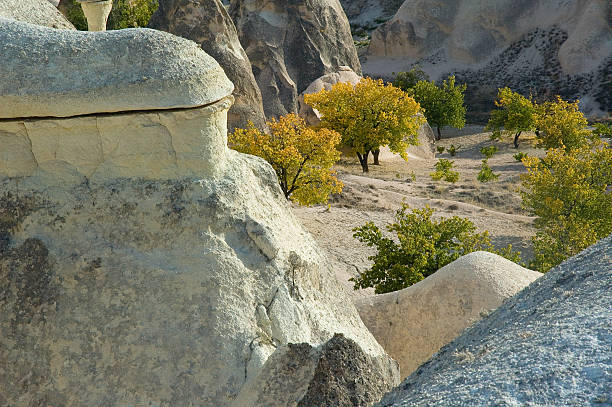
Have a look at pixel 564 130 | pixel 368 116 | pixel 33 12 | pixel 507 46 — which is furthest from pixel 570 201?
pixel 507 46

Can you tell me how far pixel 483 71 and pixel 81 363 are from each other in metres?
41.2

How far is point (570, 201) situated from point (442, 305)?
11356 mm

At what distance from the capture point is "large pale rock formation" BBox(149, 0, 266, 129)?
24688 mm

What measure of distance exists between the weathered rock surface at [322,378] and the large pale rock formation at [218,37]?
19.8 meters

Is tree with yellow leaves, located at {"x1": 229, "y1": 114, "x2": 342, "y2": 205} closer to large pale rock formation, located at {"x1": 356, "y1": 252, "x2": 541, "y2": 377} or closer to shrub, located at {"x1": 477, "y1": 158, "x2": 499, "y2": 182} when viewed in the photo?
shrub, located at {"x1": 477, "y1": 158, "x2": 499, "y2": 182}

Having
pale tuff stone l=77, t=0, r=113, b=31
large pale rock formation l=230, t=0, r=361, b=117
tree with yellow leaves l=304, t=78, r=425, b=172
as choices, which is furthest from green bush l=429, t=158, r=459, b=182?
pale tuff stone l=77, t=0, r=113, b=31

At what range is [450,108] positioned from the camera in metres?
37.3

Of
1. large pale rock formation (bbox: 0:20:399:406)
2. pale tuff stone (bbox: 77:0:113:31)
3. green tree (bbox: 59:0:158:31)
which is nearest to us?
large pale rock formation (bbox: 0:20:399:406)

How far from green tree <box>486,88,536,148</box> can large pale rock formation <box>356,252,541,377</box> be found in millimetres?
25030

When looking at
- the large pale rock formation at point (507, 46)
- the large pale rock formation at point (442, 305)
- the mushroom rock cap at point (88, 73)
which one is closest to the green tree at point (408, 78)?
the large pale rock formation at point (507, 46)

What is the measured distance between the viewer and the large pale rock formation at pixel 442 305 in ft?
30.5

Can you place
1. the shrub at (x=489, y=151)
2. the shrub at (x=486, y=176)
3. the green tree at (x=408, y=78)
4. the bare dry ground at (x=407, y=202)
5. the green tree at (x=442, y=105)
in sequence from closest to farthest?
the bare dry ground at (x=407, y=202) → the shrub at (x=486, y=176) → the shrub at (x=489, y=151) → the green tree at (x=442, y=105) → the green tree at (x=408, y=78)

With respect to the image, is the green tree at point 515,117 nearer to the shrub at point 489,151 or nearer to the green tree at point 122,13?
the shrub at point 489,151

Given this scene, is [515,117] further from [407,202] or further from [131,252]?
[131,252]
